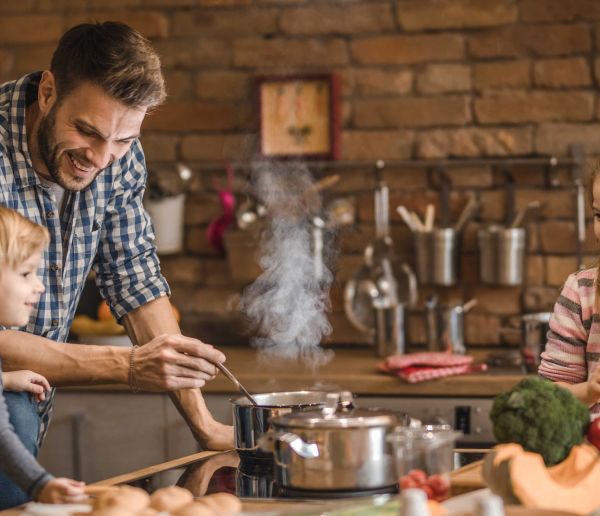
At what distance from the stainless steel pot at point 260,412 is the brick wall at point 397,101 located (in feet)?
5.50

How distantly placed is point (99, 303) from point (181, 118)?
695mm

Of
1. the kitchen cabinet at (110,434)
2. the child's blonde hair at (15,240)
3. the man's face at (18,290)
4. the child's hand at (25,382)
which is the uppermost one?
the child's blonde hair at (15,240)

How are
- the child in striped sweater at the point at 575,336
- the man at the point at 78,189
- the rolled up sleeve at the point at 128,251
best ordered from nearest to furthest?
the man at the point at 78,189 < the child in striped sweater at the point at 575,336 < the rolled up sleeve at the point at 128,251

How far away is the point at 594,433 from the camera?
166cm

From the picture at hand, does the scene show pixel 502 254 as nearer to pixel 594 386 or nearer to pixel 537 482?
pixel 594 386

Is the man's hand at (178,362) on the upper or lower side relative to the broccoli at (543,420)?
upper

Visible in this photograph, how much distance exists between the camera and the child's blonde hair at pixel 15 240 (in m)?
1.69

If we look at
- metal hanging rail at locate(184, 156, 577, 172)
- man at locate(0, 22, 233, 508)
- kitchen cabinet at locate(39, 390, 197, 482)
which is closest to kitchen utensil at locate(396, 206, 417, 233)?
metal hanging rail at locate(184, 156, 577, 172)

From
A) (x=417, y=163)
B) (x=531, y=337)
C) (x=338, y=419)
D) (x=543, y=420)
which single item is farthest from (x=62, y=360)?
(x=417, y=163)

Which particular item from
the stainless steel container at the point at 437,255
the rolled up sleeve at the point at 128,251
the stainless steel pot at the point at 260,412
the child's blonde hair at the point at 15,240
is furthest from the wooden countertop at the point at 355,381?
the child's blonde hair at the point at 15,240

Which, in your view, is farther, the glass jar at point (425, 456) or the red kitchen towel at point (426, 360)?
the red kitchen towel at point (426, 360)

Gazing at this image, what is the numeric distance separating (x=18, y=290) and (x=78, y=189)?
46 cm

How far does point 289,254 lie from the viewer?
12.0 ft

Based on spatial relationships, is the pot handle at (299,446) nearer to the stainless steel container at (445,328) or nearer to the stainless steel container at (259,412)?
the stainless steel container at (259,412)
